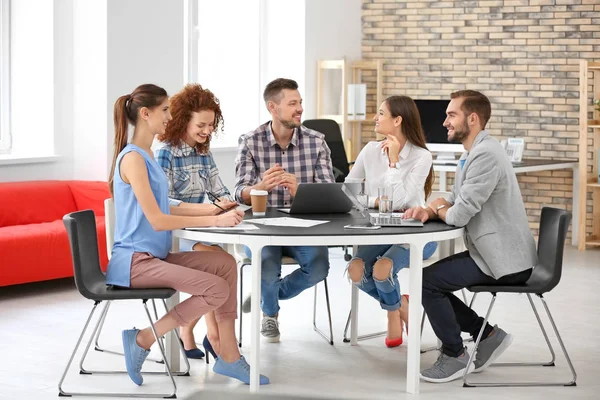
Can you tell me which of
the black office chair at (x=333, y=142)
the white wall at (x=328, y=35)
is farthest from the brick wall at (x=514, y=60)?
the black office chair at (x=333, y=142)

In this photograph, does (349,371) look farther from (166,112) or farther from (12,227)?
(12,227)

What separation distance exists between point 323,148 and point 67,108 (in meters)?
2.80

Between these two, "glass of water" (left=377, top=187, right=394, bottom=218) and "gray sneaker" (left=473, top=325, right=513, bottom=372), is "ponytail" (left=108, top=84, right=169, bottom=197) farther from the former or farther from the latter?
"gray sneaker" (left=473, top=325, right=513, bottom=372)

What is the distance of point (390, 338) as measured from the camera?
477 cm

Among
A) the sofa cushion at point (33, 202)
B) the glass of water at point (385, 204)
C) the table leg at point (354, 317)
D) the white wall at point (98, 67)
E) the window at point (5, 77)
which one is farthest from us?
the window at point (5, 77)

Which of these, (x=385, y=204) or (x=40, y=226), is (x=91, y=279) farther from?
(x=40, y=226)

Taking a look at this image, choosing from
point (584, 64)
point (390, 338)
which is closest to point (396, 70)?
point (584, 64)

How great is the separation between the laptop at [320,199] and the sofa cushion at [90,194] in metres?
2.73

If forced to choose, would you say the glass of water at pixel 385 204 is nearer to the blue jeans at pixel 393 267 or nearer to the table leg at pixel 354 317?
the blue jeans at pixel 393 267

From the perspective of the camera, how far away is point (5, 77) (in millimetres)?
7094

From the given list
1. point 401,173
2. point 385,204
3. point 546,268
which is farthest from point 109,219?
point 546,268

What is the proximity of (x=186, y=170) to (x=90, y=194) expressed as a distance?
101 inches

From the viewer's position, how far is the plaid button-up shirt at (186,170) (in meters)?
4.37

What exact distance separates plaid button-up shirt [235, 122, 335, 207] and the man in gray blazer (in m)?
0.89
